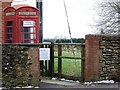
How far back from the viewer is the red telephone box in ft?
41.0

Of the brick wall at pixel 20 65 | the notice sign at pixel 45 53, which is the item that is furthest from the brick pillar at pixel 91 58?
the brick wall at pixel 20 65

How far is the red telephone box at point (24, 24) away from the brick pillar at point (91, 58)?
187 centimetres

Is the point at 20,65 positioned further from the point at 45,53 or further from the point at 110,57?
the point at 110,57

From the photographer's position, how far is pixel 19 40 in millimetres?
12508

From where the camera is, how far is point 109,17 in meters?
22.3

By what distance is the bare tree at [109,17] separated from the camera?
70.9ft

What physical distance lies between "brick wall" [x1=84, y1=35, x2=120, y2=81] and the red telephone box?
6.36 ft

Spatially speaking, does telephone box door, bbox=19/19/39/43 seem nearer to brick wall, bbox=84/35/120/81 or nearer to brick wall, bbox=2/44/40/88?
brick wall, bbox=84/35/120/81

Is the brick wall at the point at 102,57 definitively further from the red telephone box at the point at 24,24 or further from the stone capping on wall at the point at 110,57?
the red telephone box at the point at 24,24

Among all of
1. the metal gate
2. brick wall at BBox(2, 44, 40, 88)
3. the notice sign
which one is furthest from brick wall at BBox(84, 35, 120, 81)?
brick wall at BBox(2, 44, 40, 88)

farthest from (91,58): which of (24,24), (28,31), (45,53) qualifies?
(24,24)

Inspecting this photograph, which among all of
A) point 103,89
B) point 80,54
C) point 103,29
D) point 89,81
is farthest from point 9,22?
point 103,29

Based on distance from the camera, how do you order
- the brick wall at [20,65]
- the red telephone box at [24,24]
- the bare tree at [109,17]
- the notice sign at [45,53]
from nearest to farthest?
the brick wall at [20,65] → the red telephone box at [24,24] → the notice sign at [45,53] → the bare tree at [109,17]

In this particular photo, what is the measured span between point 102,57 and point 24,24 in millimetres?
2959
